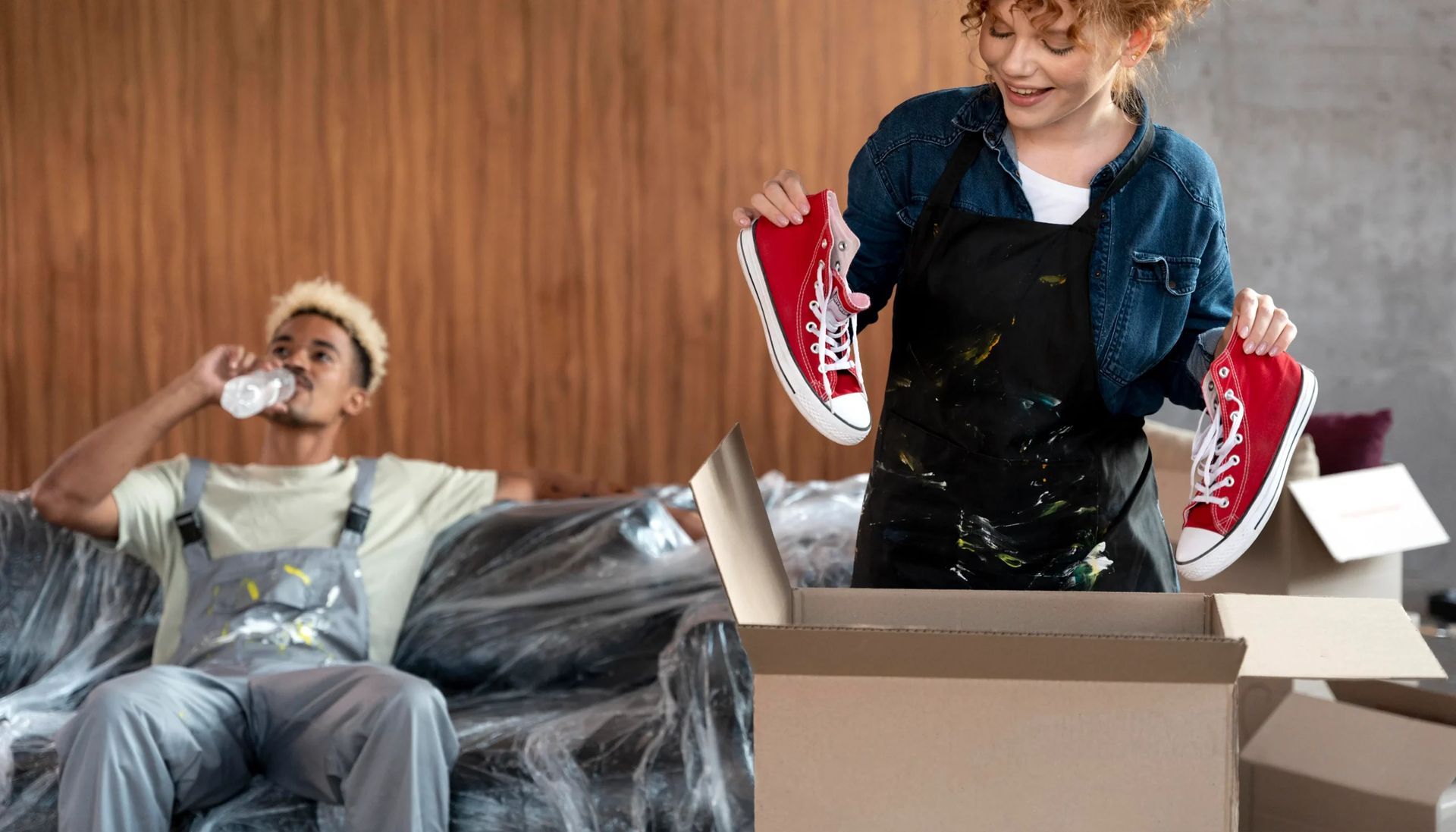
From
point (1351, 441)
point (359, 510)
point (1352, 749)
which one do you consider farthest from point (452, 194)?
point (1352, 749)

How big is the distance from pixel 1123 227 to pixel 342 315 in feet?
5.72

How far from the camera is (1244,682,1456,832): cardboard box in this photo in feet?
4.41

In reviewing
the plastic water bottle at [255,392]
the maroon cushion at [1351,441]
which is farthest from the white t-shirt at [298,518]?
the maroon cushion at [1351,441]

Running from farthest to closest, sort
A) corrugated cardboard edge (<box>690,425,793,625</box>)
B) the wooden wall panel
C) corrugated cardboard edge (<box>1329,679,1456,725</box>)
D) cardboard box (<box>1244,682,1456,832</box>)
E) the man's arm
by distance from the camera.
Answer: the wooden wall panel, the man's arm, corrugated cardboard edge (<box>1329,679,1456,725</box>), cardboard box (<box>1244,682,1456,832</box>), corrugated cardboard edge (<box>690,425,793,625</box>)

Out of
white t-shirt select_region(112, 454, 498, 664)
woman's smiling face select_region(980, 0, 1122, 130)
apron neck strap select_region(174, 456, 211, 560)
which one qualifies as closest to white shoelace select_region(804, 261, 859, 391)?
woman's smiling face select_region(980, 0, 1122, 130)

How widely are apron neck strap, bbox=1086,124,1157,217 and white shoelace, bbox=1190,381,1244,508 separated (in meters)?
0.20

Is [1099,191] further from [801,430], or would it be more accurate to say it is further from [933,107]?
[801,430]

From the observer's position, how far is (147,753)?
180cm

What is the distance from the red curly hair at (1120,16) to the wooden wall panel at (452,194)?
2.16 meters

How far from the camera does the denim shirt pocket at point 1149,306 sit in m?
1.16

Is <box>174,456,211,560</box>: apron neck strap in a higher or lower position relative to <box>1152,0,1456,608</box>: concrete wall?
lower

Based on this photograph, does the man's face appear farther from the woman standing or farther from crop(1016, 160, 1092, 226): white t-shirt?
crop(1016, 160, 1092, 226): white t-shirt

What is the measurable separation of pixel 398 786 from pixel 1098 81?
1316mm

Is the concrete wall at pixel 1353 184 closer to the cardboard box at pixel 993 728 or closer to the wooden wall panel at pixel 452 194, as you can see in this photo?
the wooden wall panel at pixel 452 194
